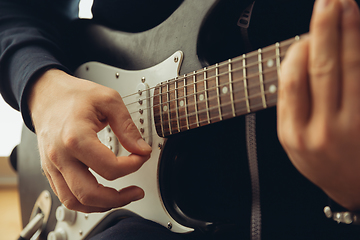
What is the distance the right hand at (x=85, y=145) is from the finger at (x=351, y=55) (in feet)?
1.03

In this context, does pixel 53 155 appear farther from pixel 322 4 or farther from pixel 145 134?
pixel 322 4

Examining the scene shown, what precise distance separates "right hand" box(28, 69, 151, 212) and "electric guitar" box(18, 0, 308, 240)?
0.26ft

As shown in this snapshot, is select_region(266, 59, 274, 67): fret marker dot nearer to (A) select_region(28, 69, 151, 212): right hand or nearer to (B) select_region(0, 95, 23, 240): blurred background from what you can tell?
(A) select_region(28, 69, 151, 212): right hand

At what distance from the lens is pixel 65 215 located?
712mm

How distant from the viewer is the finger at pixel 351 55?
25cm

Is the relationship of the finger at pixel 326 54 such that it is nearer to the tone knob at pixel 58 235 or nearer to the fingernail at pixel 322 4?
the fingernail at pixel 322 4

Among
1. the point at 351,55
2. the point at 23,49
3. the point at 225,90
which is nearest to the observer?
the point at 351,55

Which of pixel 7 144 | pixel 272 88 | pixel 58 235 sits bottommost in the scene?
pixel 7 144

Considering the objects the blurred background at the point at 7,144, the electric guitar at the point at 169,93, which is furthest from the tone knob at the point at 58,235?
the blurred background at the point at 7,144

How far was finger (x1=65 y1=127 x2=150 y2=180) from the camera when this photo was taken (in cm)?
42

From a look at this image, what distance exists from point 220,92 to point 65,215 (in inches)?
21.9

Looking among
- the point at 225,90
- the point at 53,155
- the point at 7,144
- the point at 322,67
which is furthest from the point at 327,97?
the point at 7,144

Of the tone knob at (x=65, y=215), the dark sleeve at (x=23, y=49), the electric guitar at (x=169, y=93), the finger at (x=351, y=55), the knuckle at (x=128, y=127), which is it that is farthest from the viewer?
the tone knob at (x=65, y=215)

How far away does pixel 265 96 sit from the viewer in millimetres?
343
